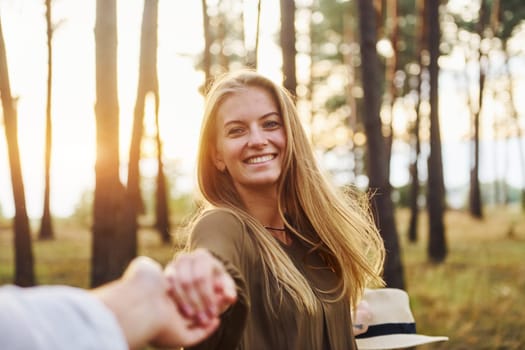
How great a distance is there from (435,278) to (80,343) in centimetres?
1140

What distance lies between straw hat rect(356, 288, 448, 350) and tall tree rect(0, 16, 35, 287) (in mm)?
6243

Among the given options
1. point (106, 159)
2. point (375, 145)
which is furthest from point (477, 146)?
point (106, 159)

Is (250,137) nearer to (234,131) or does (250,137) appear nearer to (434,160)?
(234,131)

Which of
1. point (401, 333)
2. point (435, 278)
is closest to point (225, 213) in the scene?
point (401, 333)

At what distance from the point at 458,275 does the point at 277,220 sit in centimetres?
1037

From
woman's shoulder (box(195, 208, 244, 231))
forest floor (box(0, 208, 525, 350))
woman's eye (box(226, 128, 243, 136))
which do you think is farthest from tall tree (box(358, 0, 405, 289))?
woman's shoulder (box(195, 208, 244, 231))

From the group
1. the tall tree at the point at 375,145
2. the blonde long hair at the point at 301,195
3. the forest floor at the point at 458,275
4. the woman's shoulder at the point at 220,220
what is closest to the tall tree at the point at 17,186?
the forest floor at the point at 458,275

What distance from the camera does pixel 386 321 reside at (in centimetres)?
328

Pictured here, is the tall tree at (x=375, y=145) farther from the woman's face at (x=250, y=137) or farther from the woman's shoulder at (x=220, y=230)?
the woman's shoulder at (x=220, y=230)

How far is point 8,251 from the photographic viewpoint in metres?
16.7

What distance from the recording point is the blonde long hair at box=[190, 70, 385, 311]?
251cm

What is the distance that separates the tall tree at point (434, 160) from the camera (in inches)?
511

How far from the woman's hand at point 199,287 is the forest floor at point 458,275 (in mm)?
7196

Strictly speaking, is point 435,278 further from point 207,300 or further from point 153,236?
point 207,300
